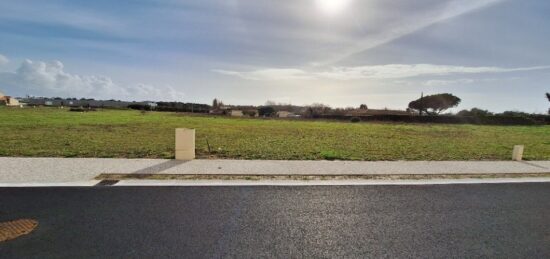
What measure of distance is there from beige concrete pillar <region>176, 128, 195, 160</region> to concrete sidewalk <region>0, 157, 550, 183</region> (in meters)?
0.40

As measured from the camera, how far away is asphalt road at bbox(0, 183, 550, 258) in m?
3.32

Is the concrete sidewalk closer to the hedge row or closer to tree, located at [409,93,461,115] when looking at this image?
the hedge row

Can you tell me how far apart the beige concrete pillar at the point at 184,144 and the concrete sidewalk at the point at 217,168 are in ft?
1.31

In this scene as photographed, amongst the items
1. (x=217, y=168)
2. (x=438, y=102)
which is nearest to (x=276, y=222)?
(x=217, y=168)

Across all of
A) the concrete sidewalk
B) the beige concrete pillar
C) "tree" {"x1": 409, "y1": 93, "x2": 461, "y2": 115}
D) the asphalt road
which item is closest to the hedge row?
"tree" {"x1": 409, "y1": 93, "x2": 461, "y2": 115}

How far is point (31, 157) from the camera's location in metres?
7.75

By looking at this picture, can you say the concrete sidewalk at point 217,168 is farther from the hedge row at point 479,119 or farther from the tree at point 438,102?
the tree at point 438,102

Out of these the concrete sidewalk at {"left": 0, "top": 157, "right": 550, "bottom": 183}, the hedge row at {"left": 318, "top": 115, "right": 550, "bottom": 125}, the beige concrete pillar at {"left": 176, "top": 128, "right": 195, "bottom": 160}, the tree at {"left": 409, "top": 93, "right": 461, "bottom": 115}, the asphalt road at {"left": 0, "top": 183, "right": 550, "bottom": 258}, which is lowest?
the asphalt road at {"left": 0, "top": 183, "right": 550, "bottom": 258}

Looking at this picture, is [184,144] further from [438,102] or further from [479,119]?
[438,102]

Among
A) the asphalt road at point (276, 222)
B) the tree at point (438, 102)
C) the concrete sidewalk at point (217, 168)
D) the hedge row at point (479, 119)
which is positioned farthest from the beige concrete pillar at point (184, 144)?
the tree at point (438, 102)

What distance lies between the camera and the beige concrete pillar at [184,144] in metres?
8.12

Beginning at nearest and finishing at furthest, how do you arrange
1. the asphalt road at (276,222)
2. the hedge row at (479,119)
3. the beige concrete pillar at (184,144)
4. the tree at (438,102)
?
the asphalt road at (276,222) < the beige concrete pillar at (184,144) < the hedge row at (479,119) < the tree at (438,102)

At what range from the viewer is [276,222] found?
4105 millimetres

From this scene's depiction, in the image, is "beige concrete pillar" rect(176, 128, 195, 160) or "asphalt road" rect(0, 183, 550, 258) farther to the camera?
"beige concrete pillar" rect(176, 128, 195, 160)
